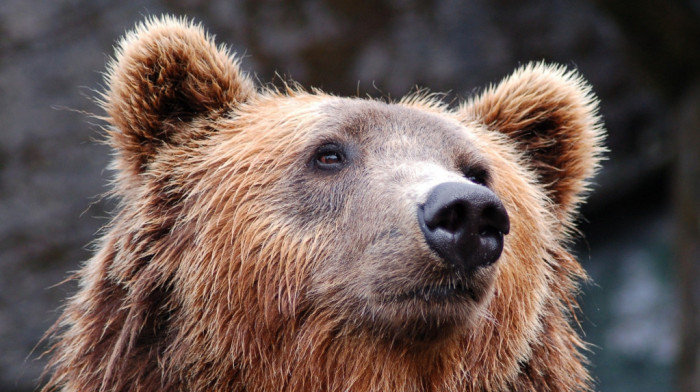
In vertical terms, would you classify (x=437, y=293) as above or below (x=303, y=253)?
Result: below

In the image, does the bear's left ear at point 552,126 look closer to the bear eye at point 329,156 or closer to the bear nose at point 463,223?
the bear eye at point 329,156

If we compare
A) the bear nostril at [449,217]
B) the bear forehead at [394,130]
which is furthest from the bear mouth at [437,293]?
the bear forehead at [394,130]

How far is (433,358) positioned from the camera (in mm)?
3951

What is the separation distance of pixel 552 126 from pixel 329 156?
1698mm

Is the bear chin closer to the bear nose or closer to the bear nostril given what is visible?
the bear nose

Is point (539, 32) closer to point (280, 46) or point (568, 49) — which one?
point (568, 49)

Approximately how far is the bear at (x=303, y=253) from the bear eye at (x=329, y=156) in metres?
0.01

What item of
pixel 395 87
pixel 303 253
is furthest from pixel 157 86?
pixel 395 87

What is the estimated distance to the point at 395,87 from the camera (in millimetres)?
11055

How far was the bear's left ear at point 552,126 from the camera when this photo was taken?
5004 mm

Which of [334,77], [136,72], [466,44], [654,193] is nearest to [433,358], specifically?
[136,72]

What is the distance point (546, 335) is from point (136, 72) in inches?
112

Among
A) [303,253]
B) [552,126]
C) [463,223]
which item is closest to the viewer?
[463,223]

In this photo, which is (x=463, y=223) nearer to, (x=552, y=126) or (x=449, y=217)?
(x=449, y=217)
